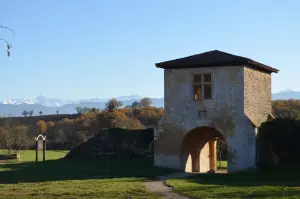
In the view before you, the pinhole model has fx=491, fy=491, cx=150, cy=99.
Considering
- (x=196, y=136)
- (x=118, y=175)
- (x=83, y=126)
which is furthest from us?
(x=83, y=126)

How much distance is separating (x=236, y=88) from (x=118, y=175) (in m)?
7.82

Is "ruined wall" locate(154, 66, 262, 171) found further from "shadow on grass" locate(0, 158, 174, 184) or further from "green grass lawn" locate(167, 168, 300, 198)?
"green grass lawn" locate(167, 168, 300, 198)

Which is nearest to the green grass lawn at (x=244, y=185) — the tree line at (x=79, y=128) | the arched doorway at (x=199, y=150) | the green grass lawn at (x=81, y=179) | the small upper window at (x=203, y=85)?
the green grass lawn at (x=81, y=179)

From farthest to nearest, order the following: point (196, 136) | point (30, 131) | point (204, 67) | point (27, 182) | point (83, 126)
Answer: point (30, 131) < point (83, 126) < point (196, 136) < point (204, 67) < point (27, 182)

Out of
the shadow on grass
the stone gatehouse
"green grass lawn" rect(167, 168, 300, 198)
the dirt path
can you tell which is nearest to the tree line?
the shadow on grass

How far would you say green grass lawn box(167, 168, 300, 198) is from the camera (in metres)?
16.3

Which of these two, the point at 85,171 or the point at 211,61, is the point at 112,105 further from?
the point at 211,61

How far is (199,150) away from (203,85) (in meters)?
5.10

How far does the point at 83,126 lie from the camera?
203ft

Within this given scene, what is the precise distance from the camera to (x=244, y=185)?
776 inches

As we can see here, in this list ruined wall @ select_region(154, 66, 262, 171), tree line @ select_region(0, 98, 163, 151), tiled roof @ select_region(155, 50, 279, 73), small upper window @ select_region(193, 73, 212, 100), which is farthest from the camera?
tree line @ select_region(0, 98, 163, 151)

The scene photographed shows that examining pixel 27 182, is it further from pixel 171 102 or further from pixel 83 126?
pixel 83 126

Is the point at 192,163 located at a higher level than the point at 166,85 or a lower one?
lower

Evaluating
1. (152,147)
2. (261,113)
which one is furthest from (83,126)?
(261,113)
